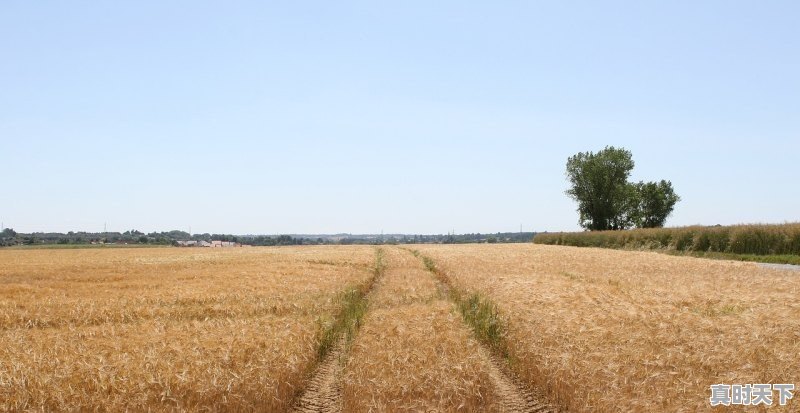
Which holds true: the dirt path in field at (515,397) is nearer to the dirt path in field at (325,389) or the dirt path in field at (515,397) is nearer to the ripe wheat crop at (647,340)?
the ripe wheat crop at (647,340)

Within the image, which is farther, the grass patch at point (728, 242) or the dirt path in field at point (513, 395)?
the grass patch at point (728, 242)

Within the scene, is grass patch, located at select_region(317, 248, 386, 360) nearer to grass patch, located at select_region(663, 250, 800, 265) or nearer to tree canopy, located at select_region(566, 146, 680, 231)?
grass patch, located at select_region(663, 250, 800, 265)

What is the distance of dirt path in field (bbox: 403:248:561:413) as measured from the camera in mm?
8906

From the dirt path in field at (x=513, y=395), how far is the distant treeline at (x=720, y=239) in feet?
125

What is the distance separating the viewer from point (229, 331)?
12273 mm

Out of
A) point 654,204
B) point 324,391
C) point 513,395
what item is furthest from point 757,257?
point 654,204

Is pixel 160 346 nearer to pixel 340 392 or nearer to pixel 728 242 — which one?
pixel 340 392

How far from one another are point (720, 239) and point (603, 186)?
5099 centimetres

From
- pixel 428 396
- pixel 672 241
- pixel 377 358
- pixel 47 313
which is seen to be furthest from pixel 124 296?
pixel 672 241

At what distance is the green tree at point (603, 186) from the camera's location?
97438 millimetres

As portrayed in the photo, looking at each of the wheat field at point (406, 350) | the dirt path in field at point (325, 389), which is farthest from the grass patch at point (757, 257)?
the dirt path in field at point (325, 389)

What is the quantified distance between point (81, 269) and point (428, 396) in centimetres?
3019

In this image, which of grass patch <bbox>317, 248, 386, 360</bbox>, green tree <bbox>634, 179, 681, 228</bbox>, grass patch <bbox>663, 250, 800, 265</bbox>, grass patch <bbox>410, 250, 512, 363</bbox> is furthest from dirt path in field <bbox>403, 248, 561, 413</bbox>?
green tree <bbox>634, 179, 681, 228</bbox>

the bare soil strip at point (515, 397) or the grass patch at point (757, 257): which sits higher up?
the grass patch at point (757, 257)
